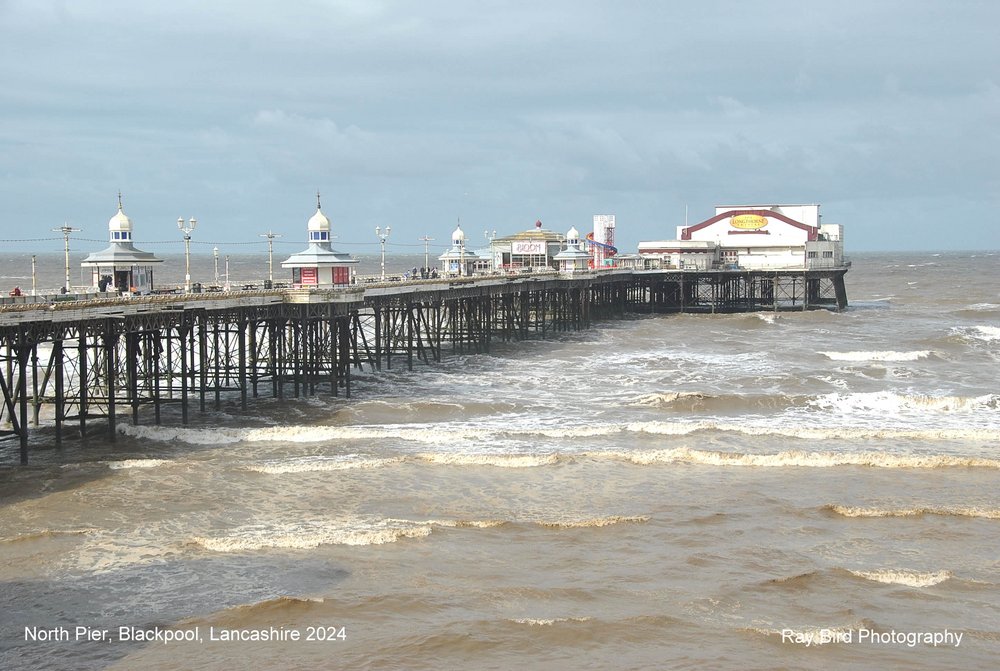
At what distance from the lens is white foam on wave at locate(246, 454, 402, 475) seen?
2589 centimetres

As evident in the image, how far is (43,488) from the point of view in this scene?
23.9 m

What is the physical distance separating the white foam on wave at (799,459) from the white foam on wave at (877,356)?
2374 cm

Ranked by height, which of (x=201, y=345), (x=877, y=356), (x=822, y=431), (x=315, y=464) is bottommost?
(x=822, y=431)

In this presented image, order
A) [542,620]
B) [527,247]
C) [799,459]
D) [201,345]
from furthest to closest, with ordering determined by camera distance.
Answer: [527,247] < [201,345] < [799,459] < [542,620]

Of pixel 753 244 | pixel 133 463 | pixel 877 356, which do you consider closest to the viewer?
pixel 133 463

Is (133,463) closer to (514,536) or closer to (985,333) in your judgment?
(514,536)

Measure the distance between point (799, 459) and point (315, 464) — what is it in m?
11.7

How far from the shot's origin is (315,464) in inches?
1041

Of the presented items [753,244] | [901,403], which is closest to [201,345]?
[901,403]

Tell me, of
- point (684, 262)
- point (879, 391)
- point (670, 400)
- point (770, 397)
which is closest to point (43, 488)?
point (670, 400)

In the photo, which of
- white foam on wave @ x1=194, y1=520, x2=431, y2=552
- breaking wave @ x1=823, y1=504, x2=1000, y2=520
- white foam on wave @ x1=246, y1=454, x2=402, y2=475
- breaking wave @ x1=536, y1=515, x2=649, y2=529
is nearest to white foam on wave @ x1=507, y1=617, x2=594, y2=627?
white foam on wave @ x1=194, y1=520, x2=431, y2=552

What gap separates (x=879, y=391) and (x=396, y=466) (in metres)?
21.0

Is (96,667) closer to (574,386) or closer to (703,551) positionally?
(703,551)

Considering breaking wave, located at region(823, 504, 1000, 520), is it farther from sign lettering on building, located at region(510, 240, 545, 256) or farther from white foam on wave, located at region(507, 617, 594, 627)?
sign lettering on building, located at region(510, 240, 545, 256)
